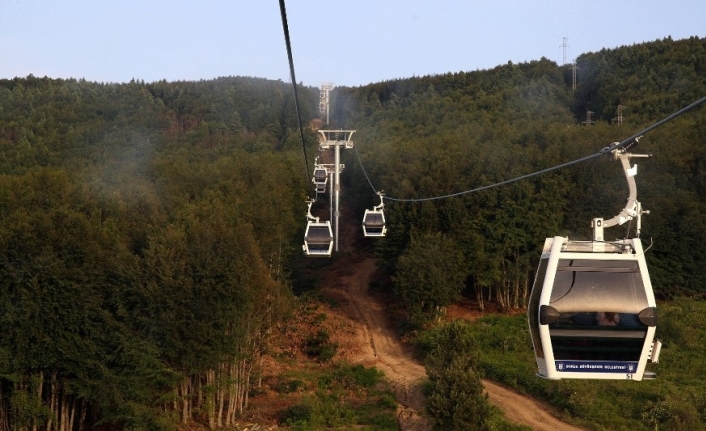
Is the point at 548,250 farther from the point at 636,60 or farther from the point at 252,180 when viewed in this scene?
the point at 636,60

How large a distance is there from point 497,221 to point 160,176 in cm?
1486

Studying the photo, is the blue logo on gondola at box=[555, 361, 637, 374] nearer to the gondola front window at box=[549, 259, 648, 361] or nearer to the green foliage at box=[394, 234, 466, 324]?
the gondola front window at box=[549, 259, 648, 361]

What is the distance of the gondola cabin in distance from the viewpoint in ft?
35.0

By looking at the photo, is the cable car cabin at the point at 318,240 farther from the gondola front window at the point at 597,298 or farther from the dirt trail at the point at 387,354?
the gondola front window at the point at 597,298

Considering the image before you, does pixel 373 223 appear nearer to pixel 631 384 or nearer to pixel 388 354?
pixel 388 354

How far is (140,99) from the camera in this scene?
3413 inches

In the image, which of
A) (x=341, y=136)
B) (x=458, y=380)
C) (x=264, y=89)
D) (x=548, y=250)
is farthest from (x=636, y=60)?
(x=548, y=250)

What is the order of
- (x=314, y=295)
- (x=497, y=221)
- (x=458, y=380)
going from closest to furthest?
(x=458, y=380) < (x=497, y=221) < (x=314, y=295)

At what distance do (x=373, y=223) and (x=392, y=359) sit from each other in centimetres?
525

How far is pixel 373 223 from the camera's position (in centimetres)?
3284

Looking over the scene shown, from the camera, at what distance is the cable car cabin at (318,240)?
30312mm

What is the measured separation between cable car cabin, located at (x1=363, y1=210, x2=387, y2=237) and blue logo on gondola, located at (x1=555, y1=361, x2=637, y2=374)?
21809 millimetres

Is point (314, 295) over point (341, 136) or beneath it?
beneath

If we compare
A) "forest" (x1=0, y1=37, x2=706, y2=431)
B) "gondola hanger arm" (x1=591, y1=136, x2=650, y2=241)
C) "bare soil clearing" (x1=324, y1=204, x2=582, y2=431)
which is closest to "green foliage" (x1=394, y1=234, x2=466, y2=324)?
"forest" (x1=0, y1=37, x2=706, y2=431)
